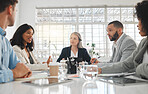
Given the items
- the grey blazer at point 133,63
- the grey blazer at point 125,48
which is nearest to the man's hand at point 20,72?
the grey blazer at point 133,63

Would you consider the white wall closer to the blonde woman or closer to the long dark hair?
the blonde woman

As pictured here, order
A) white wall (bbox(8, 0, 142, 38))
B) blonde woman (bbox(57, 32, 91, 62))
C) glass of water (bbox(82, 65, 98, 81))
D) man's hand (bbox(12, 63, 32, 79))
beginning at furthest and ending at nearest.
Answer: white wall (bbox(8, 0, 142, 38))
blonde woman (bbox(57, 32, 91, 62))
man's hand (bbox(12, 63, 32, 79))
glass of water (bbox(82, 65, 98, 81))

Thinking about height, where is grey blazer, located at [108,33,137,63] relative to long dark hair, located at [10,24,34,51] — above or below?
below

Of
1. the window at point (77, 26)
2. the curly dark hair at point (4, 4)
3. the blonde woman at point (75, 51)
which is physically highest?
the window at point (77, 26)

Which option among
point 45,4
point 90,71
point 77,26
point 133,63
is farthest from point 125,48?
point 45,4

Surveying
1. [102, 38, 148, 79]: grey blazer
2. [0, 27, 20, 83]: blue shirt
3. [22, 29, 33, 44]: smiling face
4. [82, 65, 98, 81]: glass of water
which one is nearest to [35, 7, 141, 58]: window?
[22, 29, 33, 44]: smiling face

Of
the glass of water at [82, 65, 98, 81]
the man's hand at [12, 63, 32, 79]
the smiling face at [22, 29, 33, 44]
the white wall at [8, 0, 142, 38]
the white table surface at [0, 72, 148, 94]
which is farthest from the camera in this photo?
the white wall at [8, 0, 142, 38]

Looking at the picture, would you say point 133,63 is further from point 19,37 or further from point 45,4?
point 45,4

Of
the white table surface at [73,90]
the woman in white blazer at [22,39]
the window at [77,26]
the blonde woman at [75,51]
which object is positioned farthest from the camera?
the window at [77,26]

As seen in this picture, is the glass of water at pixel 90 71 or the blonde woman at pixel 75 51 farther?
the blonde woman at pixel 75 51

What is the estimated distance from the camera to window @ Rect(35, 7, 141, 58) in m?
6.80

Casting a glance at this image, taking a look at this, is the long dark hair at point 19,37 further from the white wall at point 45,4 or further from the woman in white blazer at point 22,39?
the white wall at point 45,4

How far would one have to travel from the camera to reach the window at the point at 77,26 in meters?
6.80

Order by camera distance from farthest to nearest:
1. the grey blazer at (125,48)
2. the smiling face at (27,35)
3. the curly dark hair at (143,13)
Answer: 1. the smiling face at (27,35)
2. the grey blazer at (125,48)
3. the curly dark hair at (143,13)
